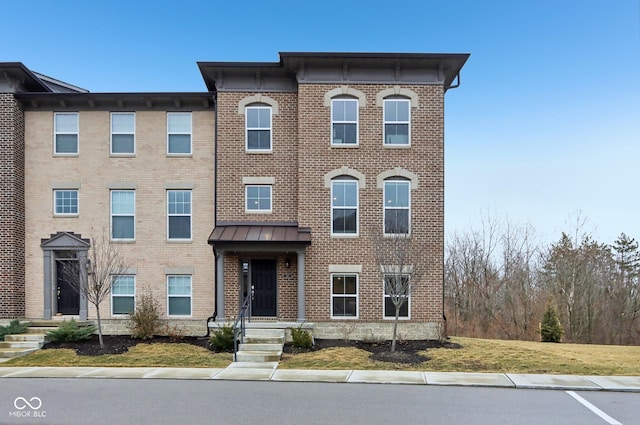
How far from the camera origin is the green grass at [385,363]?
40.8 feet

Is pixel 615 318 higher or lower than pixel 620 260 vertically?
lower

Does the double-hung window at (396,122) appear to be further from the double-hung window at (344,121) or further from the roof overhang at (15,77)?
the roof overhang at (15,77)

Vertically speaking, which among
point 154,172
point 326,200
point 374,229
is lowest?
point 374,229

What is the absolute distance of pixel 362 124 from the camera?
52.6 feet

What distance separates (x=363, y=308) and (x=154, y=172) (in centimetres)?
882

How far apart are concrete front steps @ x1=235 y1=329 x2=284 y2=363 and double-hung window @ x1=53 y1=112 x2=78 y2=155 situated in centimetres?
919

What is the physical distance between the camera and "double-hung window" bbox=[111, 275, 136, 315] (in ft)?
54.6

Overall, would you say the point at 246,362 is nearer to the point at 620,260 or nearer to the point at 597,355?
the point at 597,355

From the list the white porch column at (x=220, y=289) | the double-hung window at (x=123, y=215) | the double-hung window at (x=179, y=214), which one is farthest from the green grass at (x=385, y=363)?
the double-hung window at (x=123, y=215)

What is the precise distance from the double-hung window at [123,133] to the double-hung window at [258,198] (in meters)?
4.53

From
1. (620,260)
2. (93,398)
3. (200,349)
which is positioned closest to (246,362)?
(200,349)
